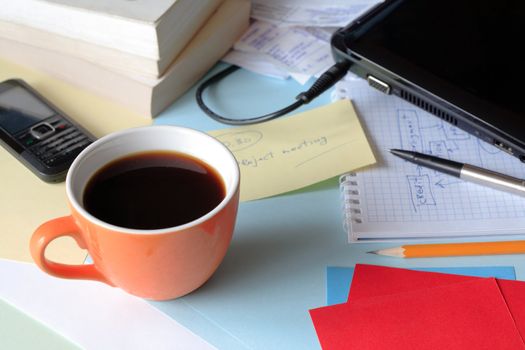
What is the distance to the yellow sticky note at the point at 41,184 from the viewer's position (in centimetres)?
58

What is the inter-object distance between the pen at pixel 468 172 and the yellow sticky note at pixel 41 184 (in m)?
0.27

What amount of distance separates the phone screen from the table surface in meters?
0.23

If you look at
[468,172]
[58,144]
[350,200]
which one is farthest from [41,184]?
[468,172]

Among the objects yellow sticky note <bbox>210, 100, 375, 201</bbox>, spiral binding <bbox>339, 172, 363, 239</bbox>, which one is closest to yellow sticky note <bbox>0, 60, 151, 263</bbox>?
yellow sticky note <bbox>210, 100, 375, 201</bbox>

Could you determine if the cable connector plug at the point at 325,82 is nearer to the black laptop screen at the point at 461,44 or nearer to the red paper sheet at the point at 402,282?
the black laptop screen at the point at 461,44

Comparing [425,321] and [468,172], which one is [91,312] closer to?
[425,321]

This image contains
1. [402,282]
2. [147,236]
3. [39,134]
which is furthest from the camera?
[39,134]

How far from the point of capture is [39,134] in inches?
25.7

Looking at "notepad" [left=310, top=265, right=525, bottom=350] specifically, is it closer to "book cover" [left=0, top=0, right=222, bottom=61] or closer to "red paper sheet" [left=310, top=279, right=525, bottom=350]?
"red paper sheet" [left=310, top=279, right=525, bottom=350]

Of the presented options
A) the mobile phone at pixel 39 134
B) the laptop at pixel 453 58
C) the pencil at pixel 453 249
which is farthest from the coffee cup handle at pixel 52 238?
the laptop at pixel 453 58

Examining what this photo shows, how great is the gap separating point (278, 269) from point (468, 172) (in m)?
0.21

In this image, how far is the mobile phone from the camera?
2.06 ft

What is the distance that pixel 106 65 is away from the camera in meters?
0.70

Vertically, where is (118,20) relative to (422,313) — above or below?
above
